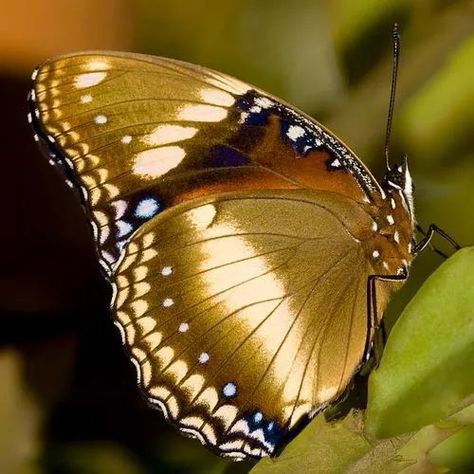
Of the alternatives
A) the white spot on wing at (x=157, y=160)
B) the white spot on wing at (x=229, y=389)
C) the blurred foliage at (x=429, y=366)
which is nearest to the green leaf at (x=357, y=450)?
the blurred foliage at (x=429, y=366)

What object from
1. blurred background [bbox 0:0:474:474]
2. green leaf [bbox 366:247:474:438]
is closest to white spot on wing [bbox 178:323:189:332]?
blurred background [bbox 0:0:474:474]

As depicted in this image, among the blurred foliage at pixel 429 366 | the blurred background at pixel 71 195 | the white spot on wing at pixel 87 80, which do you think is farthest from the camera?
the blurred background at pixel 71 195

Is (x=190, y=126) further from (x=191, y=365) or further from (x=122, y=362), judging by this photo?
(x=122, y=362)

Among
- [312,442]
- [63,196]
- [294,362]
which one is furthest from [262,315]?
[63,196]

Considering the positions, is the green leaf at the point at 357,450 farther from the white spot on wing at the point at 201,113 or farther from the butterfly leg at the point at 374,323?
the white spot on wing at the point at 201,113

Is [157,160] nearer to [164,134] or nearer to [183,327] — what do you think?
[164,134]

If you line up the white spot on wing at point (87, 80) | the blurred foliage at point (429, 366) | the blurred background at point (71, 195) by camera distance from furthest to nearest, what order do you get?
the blurred background at point (71, 195), the white spot on wing at point (87, 80), the blurred foliage at point (429, 366)
